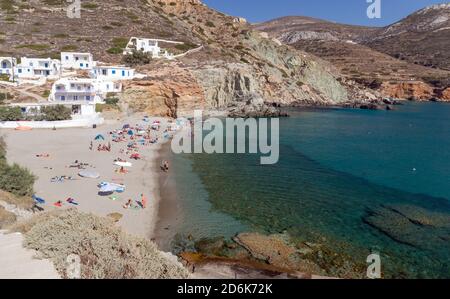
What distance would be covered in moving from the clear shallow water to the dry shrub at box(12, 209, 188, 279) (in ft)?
29.2

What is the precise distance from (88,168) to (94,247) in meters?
20.6

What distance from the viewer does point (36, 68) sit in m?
59.7

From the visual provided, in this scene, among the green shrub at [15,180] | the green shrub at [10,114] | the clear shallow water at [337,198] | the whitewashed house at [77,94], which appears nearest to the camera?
the clear shallow water at [337,198]

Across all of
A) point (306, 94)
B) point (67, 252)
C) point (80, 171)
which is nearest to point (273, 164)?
point (80, 171)

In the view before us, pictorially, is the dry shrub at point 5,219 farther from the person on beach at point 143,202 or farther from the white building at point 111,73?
the white building at point 111,73

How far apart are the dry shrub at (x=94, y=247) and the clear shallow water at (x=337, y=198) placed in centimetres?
890

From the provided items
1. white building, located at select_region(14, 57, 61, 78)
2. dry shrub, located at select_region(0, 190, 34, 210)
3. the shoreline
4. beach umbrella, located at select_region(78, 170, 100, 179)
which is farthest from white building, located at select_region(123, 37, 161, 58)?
dry shrub, located at select_region(0, 190, 34, 210)

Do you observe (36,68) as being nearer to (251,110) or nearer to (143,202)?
(251,110)

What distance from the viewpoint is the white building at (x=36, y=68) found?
59306mm

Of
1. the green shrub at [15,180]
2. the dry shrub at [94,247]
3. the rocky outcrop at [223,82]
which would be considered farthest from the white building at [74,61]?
the dry shrub at [94,247]

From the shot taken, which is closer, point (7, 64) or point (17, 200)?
point (17, 200)

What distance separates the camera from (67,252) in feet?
27.3

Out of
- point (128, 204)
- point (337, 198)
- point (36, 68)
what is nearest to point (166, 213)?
point (128, 204)
